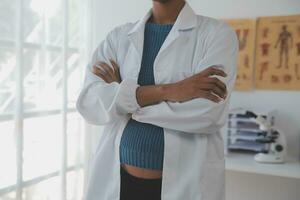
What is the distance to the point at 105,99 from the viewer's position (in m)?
1.45

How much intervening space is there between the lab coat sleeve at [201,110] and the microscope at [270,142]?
2.63 feet

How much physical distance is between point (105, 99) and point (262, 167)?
1.03 m

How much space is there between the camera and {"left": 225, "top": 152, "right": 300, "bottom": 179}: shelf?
1.92 meters

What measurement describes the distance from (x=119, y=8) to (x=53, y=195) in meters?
1.43

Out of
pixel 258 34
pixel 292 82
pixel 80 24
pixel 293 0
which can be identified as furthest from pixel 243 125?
pixel 80 24

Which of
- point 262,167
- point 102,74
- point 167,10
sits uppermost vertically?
point 167,10

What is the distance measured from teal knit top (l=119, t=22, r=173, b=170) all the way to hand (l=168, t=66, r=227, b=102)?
0.14 m

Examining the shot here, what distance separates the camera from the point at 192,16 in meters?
1.54

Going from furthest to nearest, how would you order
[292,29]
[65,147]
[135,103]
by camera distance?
[65,147] → [292,29] → [135,103]

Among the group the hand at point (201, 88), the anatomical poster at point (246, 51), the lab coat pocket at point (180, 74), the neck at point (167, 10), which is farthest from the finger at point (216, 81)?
the anatomical poster at point (246, 51)

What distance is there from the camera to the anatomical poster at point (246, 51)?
2.38 metres

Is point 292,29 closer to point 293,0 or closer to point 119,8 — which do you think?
point 293,0

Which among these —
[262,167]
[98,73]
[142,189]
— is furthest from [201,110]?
[262,167]

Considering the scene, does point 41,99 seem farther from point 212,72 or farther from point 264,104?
point 264,104
